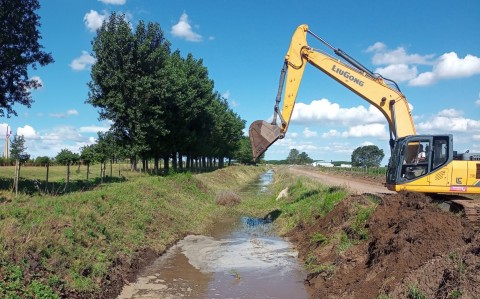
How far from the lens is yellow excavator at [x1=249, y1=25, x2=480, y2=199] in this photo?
13.4 metres

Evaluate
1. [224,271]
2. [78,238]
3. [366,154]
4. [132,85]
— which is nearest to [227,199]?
[132,85]

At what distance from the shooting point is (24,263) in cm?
839

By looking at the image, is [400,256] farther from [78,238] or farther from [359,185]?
[359,185]

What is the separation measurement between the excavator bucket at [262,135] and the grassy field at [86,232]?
393 centimetres

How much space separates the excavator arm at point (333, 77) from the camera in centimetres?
1561

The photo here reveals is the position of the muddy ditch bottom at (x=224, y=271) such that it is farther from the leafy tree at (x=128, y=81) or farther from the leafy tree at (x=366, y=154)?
the leafy tree at (x=366, y=154)

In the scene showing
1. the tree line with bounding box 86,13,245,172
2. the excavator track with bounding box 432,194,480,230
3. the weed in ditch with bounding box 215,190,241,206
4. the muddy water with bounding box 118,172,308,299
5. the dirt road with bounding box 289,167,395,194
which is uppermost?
the tree line with bounding box 86,13,245,172

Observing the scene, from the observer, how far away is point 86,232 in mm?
11609

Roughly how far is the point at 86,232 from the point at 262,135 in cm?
711

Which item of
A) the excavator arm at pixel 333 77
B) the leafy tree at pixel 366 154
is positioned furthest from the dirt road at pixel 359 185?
the leafy tree at pixel 366 154

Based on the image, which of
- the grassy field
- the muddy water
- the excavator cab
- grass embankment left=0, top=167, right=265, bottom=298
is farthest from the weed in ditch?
the excavator cab

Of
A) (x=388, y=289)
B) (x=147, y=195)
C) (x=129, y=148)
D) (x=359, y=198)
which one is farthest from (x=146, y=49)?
(x=388, y=289)

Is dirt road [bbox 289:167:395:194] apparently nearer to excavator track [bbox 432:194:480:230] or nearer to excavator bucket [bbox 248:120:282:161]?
excavator bucket [bbox 248:120:282:161]

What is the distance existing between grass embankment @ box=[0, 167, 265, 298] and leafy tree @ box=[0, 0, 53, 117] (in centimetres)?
877
